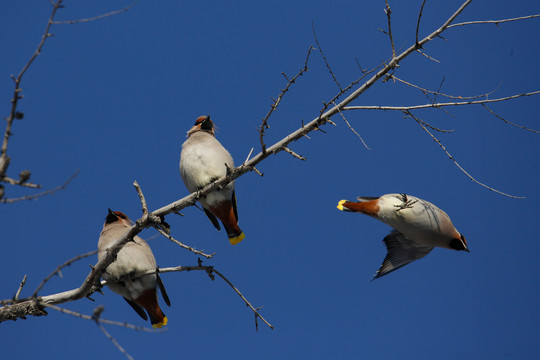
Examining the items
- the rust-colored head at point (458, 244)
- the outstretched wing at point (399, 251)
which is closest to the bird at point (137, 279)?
the outstretched wing at point (399, 251)

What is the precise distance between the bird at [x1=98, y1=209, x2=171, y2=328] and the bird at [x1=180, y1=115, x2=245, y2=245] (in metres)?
0.78

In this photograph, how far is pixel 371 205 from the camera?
5672 mm

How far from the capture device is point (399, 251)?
625 cm

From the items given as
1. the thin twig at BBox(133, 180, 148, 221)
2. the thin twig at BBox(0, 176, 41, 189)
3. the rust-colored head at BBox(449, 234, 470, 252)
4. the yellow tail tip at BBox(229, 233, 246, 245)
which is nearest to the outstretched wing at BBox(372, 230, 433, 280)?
the rust-colored head at BBox(449, 234, 470, 252)

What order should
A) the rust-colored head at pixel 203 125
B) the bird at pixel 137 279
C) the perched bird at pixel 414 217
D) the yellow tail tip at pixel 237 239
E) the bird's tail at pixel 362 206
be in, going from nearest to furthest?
1. the perched bird at pixel 414 217
2. the bird at pixel 137 279
3. the bird's tail at pixel 362 206
4. the yellow tail tip at pixel 237 239
5. the rust-colored head at pixel 203 125

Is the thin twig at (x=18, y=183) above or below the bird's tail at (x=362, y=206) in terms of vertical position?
below


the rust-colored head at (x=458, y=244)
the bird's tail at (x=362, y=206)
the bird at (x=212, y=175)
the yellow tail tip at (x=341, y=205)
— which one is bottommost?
the rust-colored head at (x=458, y=244)

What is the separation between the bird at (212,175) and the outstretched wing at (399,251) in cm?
157

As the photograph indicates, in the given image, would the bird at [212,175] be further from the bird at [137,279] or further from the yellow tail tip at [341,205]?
the yellow tail tip at [341,205]

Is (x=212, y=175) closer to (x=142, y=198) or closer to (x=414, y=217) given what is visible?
(x=142, y=198)

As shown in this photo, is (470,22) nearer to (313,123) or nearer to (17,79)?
(313,123)

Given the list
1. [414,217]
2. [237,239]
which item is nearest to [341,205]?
[414,217]

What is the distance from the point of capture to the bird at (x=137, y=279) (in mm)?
5516

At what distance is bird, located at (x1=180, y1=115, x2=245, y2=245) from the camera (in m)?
5.76
